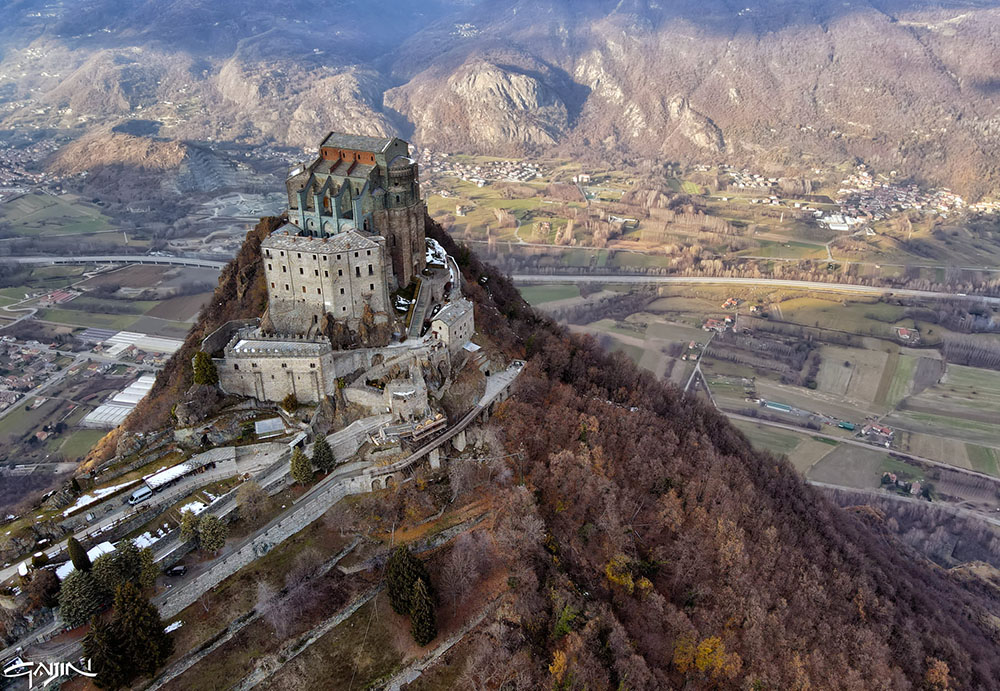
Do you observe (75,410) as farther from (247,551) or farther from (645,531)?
(645,531)

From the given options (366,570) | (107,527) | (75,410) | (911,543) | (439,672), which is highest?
(107,527)

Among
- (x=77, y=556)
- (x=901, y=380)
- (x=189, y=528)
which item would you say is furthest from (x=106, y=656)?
(x=901, y=380)

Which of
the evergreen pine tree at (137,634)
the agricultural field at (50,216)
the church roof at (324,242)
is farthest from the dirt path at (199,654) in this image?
the agricultural field at (50,216)

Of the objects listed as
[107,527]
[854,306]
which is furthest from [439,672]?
[854,306]

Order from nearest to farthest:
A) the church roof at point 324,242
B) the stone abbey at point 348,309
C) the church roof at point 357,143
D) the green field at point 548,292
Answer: the stone abbey at point 348,309 → the church roof at point 324,242 → the church roof at point 357,143 → the green field at point 548,292

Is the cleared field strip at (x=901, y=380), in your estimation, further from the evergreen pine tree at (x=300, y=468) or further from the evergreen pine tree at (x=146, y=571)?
the evergreen pine tree at (x=146, y=571)

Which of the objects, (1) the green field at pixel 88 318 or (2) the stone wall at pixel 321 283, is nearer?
(2) the stone wall at pixel 321 283

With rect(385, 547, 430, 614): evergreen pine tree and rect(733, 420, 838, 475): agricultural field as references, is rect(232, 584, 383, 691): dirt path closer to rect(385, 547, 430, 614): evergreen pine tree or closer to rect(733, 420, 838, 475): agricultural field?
rect(385, 547, 430, 614): evergreen pine tree
